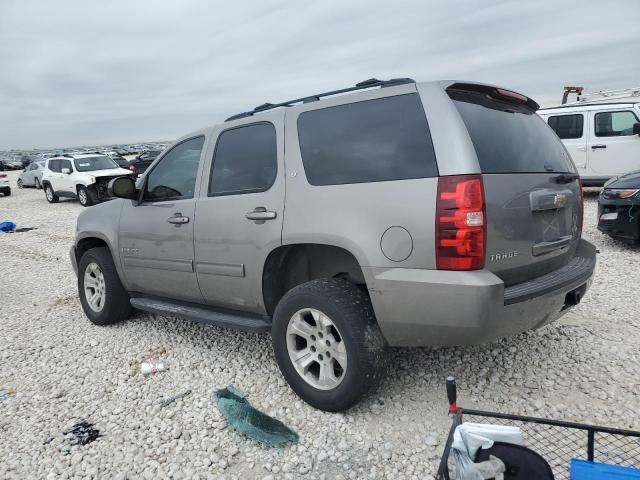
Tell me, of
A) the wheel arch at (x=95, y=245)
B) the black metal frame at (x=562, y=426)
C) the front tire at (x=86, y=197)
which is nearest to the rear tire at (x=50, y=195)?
the front tire at (x=86, y=197)

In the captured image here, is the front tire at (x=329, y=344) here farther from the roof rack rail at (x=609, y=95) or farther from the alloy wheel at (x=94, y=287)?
Answer: the roof rack rail at (x=609, y=95)

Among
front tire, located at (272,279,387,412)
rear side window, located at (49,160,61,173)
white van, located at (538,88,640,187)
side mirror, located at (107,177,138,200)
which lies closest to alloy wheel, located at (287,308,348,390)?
front tire, located at (272,279,387,412)

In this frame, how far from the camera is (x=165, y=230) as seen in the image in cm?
398

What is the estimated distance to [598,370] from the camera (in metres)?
3.39

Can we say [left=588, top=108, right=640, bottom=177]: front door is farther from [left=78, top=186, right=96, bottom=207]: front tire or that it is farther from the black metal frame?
[left=78, top=186, right=96, bottom=207]: front tire

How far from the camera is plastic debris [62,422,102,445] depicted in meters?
2.93

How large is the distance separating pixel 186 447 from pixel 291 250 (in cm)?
137

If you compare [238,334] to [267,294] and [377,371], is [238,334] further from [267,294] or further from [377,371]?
[377,371]

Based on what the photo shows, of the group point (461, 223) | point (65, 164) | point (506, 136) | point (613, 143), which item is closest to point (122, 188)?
point (461, 223)

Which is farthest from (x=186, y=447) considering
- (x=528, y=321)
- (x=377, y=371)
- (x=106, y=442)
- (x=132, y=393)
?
(x=528, y=321)

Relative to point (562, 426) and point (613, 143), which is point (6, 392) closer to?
point (562, 426)

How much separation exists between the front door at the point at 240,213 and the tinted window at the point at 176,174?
21 cm

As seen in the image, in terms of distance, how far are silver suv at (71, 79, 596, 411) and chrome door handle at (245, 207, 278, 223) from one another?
0.02 metres

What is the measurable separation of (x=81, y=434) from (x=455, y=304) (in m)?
2.37
